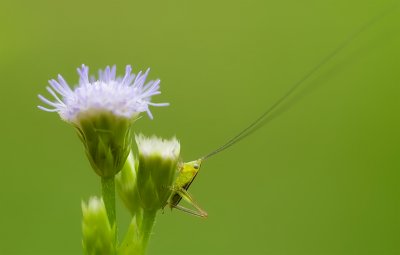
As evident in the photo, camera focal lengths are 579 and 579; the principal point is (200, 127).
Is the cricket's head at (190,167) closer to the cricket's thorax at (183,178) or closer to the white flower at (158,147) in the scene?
the cricket's thorax at (183,178)

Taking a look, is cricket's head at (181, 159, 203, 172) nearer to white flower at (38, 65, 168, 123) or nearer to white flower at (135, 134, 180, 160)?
white flower at (135, 134, 180, 160)

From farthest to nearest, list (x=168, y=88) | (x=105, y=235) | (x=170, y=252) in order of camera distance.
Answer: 1. (x=168, y=88)
2. (x=170, y=252)
3. (x=105, y=235)

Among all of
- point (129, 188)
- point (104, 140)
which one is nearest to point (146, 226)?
point (129, 188)

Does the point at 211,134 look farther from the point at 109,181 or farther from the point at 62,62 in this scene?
the point at 109,181

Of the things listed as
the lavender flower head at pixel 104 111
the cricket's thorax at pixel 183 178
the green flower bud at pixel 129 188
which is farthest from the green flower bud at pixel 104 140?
the cricket's thorax at pixel 183 178

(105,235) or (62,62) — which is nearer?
(105,235)

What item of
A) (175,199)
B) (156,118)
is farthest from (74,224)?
(175,199)
